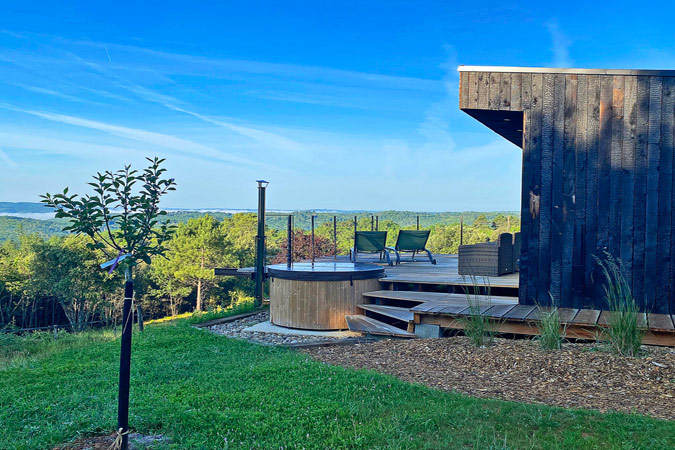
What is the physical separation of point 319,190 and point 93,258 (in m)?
Result: 13.7

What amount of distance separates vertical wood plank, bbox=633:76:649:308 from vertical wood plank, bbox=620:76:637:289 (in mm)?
38

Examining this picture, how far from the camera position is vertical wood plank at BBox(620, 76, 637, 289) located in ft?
18.2

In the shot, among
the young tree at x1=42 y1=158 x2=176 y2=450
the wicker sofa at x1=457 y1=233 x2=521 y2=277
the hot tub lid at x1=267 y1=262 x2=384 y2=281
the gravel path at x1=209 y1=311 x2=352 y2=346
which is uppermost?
the young tree at x1=42 y1=158 x2=176 y2=450

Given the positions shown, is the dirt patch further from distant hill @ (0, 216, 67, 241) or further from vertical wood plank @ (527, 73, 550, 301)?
distant hill @ (0, 216, 67, 241)

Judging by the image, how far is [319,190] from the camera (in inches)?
1170

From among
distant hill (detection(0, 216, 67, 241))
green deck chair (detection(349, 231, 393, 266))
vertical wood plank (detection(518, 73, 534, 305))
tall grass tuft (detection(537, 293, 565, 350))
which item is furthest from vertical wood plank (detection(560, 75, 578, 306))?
distant hill (detection(0, 216, 67, 241))

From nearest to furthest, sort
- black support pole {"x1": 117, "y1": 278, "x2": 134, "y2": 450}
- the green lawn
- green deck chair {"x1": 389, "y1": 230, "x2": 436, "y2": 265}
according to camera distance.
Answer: black support pole {"x1": 117, "y1": 278, "x2": 134, "y2": 450} → the green lawn → green deck chair {"x1": 389, "y1": 230, "x2": 436, "y2": 265}

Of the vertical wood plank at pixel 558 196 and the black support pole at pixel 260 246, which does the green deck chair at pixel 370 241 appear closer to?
the black support pole at pixel 260 246

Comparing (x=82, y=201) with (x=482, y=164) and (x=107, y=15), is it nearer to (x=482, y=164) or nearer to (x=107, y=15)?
(x=107, y=15)

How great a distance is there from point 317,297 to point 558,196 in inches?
129

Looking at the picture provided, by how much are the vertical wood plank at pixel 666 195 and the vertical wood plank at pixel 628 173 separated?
28 cm

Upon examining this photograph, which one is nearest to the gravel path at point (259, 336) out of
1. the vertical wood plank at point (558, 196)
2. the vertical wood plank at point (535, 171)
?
the vertical wood plank at point (535, 171)

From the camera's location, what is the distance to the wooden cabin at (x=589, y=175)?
548 centimetres

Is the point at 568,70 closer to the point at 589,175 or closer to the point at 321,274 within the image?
the point at 589,175
